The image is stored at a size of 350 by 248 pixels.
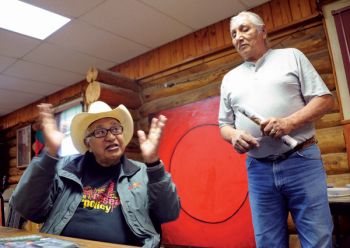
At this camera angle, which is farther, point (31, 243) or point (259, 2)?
point (259, 2)

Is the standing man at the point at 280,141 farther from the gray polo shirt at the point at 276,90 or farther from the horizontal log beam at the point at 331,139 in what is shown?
the horizontal log beam at the point at 331,139

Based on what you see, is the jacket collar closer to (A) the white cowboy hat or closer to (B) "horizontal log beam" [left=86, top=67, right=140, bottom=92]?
(A) the white cowboy hat

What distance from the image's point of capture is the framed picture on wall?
659cm

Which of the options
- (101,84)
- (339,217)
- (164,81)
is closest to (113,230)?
(339,217)

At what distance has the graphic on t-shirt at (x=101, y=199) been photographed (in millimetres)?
1558

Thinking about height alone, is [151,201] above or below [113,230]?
above

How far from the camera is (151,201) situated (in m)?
1.48

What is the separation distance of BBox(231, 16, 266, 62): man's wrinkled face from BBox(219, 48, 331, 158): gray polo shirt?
2.4 inches

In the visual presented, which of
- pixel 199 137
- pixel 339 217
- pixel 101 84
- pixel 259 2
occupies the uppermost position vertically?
pixel 259 2

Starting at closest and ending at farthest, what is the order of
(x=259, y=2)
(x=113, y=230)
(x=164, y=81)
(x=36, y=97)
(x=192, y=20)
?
(x=113, y=230), (x=259, y=2), (x=192, y=20), (x=164, y=81), (x=36, y=97)

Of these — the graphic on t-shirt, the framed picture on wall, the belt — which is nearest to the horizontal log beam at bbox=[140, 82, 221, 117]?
the belt

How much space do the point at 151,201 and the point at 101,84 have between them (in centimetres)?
262

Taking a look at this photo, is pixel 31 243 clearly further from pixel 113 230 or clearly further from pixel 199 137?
pixel 199 137

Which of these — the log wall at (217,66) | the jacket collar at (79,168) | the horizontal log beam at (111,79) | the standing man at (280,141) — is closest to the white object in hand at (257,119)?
the standing man at (280,141)
